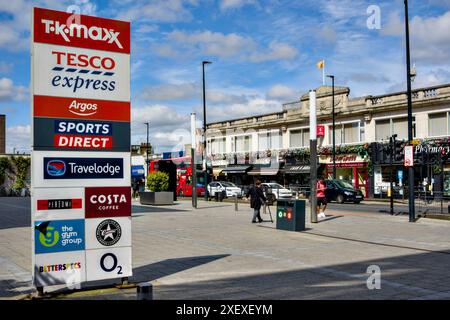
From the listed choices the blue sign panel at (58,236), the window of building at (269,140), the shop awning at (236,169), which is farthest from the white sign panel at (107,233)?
the shop awning at (236,169)

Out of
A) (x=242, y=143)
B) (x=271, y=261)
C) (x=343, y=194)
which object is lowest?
(x=271, y=261)

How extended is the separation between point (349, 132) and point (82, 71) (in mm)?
38906

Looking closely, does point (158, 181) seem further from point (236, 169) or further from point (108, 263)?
point (108, 263)

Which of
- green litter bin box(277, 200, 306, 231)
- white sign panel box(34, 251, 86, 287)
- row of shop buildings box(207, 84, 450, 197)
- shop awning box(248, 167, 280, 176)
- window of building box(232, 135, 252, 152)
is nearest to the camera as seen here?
white sign panel box(34, 251, 86, 287)

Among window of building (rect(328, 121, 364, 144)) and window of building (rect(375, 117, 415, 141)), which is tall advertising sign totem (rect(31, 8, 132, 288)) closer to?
window of building (rect(375, 117, 415, 141))

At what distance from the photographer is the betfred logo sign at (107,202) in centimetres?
789

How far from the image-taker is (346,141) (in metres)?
44.9

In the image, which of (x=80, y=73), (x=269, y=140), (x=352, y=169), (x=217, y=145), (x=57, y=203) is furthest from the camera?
(x=217, y=145)

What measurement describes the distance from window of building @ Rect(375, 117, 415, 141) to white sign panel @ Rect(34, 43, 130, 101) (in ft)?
115

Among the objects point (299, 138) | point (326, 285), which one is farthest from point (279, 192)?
point (326, 285)

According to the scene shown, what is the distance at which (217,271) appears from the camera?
959 centimetres

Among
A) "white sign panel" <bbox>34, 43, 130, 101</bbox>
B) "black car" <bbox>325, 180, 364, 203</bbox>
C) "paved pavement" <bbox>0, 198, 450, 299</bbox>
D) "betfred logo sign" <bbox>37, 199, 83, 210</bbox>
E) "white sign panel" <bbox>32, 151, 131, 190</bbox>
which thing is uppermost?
"white sign panel" <bbox>34, 43, 130, 101</bbox>

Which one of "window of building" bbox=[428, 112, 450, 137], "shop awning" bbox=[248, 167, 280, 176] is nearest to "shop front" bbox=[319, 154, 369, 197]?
"shop awning" bbox=[248, 167, 280, 176]

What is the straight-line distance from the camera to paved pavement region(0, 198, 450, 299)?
7891 millimetres
